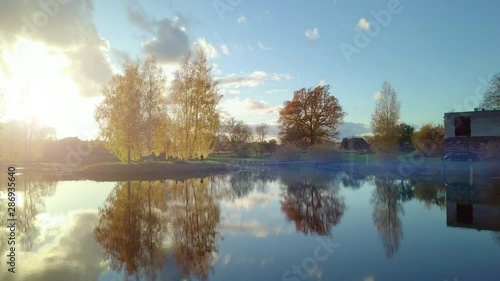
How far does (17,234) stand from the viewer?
11.6 metres

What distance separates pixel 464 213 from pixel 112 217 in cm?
1429

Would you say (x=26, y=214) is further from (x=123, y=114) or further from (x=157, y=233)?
(x=123, y=114)

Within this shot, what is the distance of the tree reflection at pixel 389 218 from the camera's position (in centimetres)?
1012

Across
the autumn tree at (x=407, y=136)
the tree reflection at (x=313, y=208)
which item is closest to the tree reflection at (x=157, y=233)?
the tree reflection at (x=313, y=208)

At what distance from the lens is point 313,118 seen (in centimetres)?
6372

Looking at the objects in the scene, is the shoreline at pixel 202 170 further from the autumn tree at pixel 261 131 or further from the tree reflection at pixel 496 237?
the autumn tree at pixel 261 131

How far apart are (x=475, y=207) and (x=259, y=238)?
34.0ft

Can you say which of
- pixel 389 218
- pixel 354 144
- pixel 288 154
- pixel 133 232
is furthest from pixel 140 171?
pixel 354 144

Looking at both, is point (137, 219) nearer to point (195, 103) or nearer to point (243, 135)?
point (195, 103)

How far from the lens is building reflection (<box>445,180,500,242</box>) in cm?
1220

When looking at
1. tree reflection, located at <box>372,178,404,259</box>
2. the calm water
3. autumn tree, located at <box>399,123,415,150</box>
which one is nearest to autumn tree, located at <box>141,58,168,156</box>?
the calm water

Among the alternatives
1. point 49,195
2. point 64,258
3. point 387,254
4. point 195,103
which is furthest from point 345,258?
point 195,103

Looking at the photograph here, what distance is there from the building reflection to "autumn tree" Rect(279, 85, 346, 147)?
134 ft

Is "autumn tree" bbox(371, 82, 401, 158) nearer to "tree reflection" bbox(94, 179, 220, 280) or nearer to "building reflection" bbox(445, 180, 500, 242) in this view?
"building reflection" bbox(445, 180, 500, 242)
